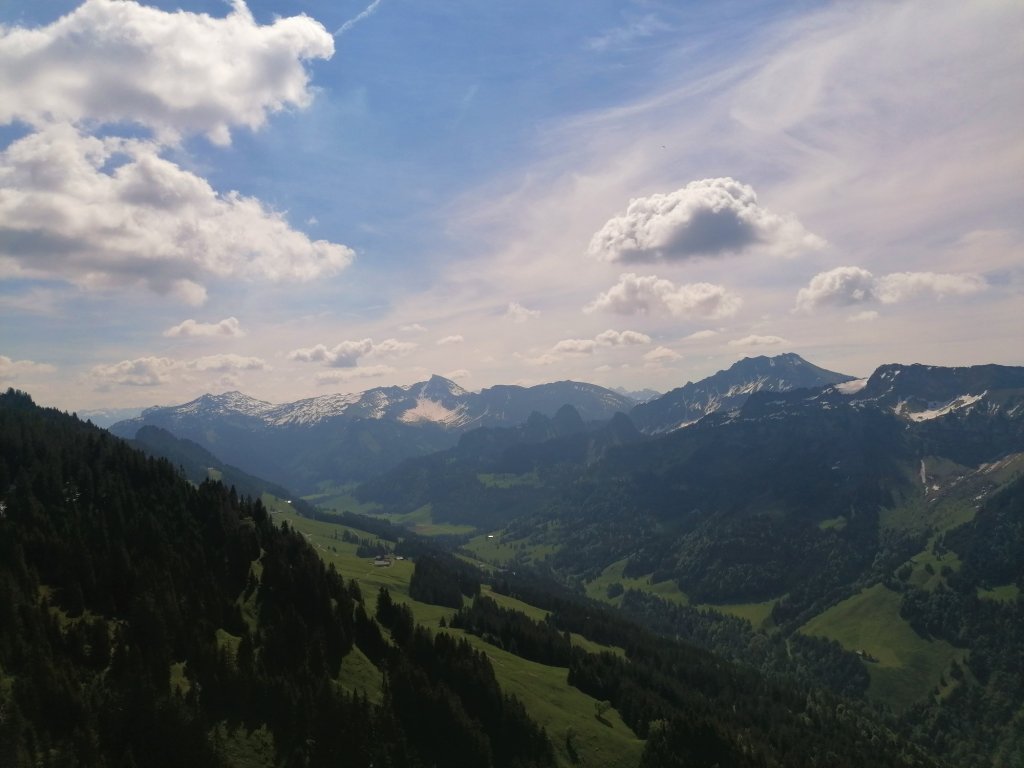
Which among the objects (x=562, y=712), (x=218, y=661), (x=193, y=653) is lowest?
(x=562, y=712)

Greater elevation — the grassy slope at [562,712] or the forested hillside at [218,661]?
the forested hillside at [218,661]

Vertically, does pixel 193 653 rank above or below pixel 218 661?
above

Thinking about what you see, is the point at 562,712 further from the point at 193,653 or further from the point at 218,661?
the point at 193,653

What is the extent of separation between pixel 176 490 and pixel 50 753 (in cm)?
10020

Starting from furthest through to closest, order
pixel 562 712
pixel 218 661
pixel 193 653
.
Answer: pixel 562 712 < pixel 193 653 < pixel 218 661

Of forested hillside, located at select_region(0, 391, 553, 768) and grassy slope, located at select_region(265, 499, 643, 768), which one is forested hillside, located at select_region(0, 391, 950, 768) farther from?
grassy slope, located at select_region(265, 499, 643, 768)

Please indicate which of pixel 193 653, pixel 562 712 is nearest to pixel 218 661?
pixel 193 653

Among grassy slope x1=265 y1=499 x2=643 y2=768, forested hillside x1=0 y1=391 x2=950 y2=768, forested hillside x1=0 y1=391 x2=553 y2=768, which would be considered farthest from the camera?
grassy slope x1=265 y1=499 x2=643 y2=768

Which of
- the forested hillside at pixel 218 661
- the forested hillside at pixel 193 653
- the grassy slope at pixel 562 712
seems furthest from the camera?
the grassy slope at pixel 562 712

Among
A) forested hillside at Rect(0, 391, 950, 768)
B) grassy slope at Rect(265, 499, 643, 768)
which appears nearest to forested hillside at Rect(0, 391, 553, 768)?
forested hillside at Rect(0, 391, 950, 768)

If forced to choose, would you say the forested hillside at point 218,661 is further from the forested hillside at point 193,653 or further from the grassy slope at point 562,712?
the grassy slope at point 562,712

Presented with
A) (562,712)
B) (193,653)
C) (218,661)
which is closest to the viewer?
(218,661)

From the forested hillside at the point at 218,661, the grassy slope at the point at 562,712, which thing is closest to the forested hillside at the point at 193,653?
the forested hillside at the point at 218,661

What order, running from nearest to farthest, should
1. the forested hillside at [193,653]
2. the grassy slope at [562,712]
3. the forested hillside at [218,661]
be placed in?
the forested hillside at [193,653], the forested hillside at [218,661], the grassy slope at [562,712]
